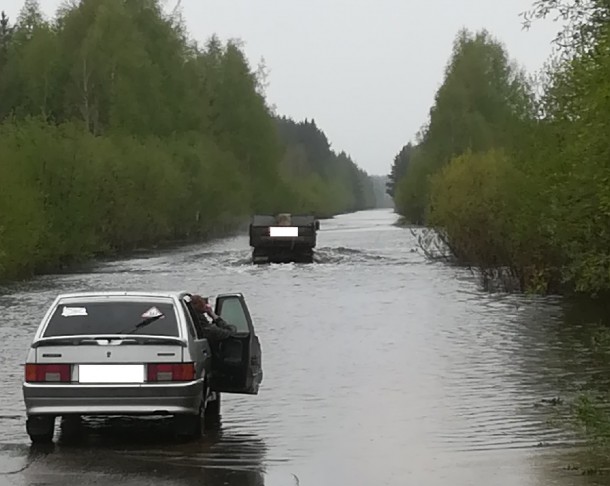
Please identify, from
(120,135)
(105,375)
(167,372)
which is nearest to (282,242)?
(120,135)

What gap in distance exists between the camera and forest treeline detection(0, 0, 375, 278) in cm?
4741

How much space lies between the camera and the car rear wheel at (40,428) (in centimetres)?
1102

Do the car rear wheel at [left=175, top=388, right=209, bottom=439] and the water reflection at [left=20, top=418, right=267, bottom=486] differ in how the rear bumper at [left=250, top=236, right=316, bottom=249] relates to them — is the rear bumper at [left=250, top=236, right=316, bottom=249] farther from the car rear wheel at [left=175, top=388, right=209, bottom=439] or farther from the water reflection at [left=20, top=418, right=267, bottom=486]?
the car rear wheel at [left=175, top=388, right=209, bottom=439]

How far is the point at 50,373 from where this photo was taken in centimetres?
1057

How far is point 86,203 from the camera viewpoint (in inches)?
1977

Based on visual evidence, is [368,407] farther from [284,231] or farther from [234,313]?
[284,231]

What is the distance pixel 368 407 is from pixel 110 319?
3.96 metres

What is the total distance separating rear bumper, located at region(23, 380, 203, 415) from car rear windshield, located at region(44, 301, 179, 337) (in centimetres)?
54

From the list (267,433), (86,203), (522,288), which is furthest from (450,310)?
(86,203)

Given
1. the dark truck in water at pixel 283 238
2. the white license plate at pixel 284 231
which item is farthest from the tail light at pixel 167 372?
the white license plate at pixel 284 231

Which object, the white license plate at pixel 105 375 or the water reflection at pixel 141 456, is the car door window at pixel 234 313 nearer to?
the water reflection at pixel 141 456

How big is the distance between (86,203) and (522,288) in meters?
23.0

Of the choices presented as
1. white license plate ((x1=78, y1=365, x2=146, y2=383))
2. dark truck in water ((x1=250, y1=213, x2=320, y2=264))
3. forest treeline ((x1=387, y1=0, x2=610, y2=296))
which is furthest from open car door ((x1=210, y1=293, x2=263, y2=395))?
dark truck in water ((x1=250, y1=213, x2=320, y2=264))

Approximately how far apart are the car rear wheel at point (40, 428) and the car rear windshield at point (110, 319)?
0.77 m
